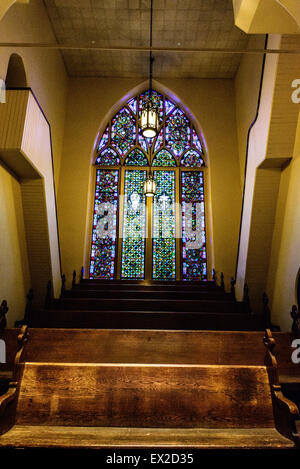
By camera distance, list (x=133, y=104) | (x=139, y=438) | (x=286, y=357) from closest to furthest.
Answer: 1. (x=139, y=438)
2. (x=286, y=357)
3. (x=133, y=104)

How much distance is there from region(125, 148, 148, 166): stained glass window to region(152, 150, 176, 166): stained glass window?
25cm

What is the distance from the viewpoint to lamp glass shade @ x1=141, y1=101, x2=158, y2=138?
5.02 metres

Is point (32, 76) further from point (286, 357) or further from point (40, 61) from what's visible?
point (286, 357)

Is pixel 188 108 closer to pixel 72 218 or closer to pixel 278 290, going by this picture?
pixel 72 218

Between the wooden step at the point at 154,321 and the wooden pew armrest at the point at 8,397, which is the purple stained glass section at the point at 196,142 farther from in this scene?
Answer: the wooden pew armrest at the point at 8,397

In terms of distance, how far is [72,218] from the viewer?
7.07m

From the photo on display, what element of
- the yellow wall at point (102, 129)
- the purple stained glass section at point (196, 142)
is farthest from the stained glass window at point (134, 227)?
the purple stained glass section at point (196, 142)

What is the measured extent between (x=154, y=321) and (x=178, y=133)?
5523 millimetres

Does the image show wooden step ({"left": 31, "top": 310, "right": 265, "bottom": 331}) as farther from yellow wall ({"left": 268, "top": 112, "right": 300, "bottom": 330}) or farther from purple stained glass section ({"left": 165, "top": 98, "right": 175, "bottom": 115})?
purple stained glass section ({"left": 165, "top": 98, "right": 175, "bottom": 115})

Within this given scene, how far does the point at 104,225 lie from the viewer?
23.9 ft

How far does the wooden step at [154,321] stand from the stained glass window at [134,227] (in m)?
3.09

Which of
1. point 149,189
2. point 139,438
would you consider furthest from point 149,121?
point 139,438

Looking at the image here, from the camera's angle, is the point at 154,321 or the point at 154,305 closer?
the point at 154,321
